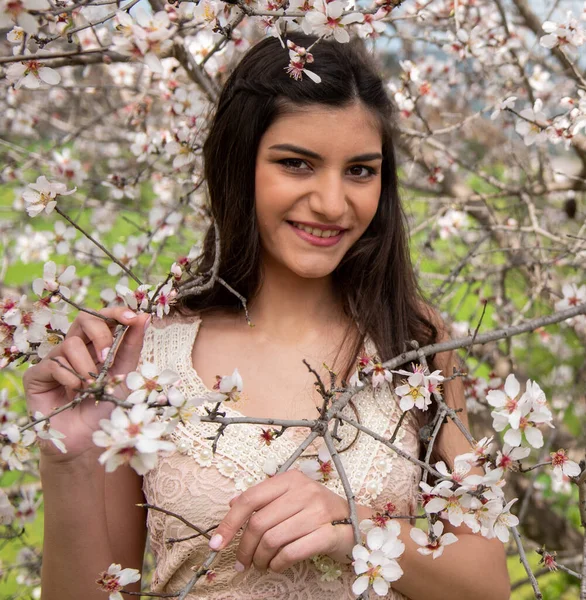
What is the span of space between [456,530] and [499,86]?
1581 millimetres

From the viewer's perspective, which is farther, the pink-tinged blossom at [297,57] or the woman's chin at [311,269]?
the woman's chin at [311,269]

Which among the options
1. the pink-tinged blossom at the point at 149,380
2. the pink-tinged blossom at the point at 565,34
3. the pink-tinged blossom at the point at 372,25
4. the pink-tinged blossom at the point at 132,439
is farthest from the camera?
the pink-tinged blossom at the point at 565,34

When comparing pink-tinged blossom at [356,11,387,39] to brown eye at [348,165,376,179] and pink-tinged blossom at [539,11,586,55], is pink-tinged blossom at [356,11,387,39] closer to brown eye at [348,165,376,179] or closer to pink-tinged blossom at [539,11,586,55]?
brown eye at [348,165,376,179]

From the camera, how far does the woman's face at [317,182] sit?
4.32 ft

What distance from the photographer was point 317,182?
1.32 meters

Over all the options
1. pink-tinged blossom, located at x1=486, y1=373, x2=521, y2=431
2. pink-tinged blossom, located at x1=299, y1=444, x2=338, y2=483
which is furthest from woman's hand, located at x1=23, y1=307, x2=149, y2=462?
pink-tinged blossom, located at x1=486, y1=373, x2=521, y2=431

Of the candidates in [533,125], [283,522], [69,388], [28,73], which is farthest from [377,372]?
[533,125]

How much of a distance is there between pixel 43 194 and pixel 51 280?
153mm

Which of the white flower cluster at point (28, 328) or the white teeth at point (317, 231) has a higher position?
the white teeth at point (317, 231)

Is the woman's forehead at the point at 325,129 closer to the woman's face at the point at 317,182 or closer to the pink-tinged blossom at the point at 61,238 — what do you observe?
the woman's face at the point at 317,182

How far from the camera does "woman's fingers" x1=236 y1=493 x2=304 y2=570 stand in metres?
1.04

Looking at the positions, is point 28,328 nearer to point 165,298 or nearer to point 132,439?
point 165,298

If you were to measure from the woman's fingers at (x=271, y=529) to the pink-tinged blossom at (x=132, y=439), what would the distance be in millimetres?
317

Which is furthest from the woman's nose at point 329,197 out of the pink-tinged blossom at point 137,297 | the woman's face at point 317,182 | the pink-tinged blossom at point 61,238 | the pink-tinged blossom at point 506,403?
the pink-tinged blossom at point 61,238
